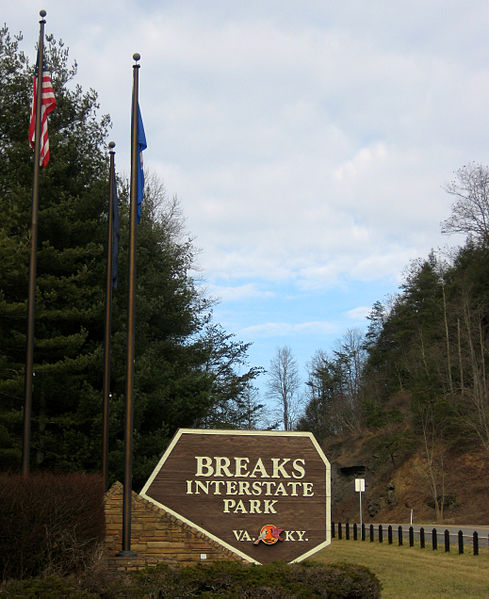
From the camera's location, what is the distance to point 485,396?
152 feet

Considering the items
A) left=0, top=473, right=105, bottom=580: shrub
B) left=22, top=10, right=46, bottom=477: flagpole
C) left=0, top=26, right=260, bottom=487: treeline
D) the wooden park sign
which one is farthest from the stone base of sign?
left=0, top=26, right=260, bottom=487: treeline

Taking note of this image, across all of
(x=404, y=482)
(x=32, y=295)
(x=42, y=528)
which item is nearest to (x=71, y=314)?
(x=32, y=295)

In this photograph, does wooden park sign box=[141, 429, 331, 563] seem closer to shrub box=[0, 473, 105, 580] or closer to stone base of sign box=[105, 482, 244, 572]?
stone base of sign box=[105, 482, 244, 572]

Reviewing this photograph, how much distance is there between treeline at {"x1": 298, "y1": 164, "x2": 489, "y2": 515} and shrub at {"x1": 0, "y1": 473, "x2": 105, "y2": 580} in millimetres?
36838

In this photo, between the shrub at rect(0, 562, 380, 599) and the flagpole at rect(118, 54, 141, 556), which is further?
the flagpole at rect(118, 54, 141, 556)

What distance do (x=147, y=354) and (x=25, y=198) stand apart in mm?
6948

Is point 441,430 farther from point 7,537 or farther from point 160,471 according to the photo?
point 7,537

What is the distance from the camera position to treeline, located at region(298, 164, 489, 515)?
1919 inches

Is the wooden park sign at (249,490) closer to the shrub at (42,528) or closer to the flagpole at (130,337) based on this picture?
the flagpole at (130,337)

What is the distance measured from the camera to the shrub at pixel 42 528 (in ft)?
30.8

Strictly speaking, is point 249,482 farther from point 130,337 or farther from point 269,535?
point 130,337

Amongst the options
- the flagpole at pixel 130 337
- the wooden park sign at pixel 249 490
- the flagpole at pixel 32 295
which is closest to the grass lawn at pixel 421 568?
the wooden park sign at pixel 249 490

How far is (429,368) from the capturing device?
55.2 metres

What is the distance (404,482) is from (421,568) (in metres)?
33.5
